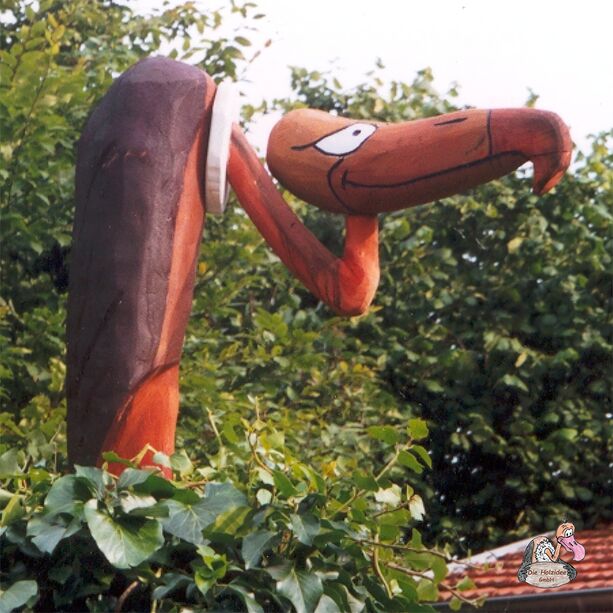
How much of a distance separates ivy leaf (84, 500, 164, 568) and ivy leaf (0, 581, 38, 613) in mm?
136

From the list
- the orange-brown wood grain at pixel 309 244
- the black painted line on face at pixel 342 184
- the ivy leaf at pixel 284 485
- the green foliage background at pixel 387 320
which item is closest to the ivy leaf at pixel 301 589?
the ivy leaf at pixel 284 485

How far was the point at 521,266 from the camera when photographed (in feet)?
22.3

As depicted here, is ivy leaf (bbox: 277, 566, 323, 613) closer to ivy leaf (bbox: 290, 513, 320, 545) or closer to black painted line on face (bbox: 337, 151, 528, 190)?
ivy leaf (bbox: 290, 513, 320, 545)

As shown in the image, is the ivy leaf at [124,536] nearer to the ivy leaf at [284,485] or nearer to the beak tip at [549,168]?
the ivy leaf at [284,485]

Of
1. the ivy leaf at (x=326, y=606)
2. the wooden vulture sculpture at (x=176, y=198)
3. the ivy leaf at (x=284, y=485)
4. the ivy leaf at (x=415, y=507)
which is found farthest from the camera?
the wooden vulture sculpture at (x=176, y=198)

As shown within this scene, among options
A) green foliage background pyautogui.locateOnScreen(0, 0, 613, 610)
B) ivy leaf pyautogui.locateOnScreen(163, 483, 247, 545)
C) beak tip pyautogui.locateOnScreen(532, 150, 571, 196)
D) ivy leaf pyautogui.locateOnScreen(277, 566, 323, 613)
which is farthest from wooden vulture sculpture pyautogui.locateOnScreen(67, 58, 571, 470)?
green foliage background pyautogui.locateOnScreen(0, 0, 613, 610)

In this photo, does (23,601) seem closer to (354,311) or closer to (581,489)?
(354,311)

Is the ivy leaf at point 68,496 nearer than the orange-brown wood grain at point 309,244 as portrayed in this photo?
Yes

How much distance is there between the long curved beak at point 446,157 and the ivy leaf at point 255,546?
107 centimetres

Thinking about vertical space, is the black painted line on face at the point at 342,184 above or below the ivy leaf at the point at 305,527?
above

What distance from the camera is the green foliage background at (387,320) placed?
501 centimetres

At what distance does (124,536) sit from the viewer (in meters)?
2.04

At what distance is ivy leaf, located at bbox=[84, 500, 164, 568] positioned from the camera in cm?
200

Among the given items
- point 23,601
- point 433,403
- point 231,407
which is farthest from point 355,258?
point 433,403
